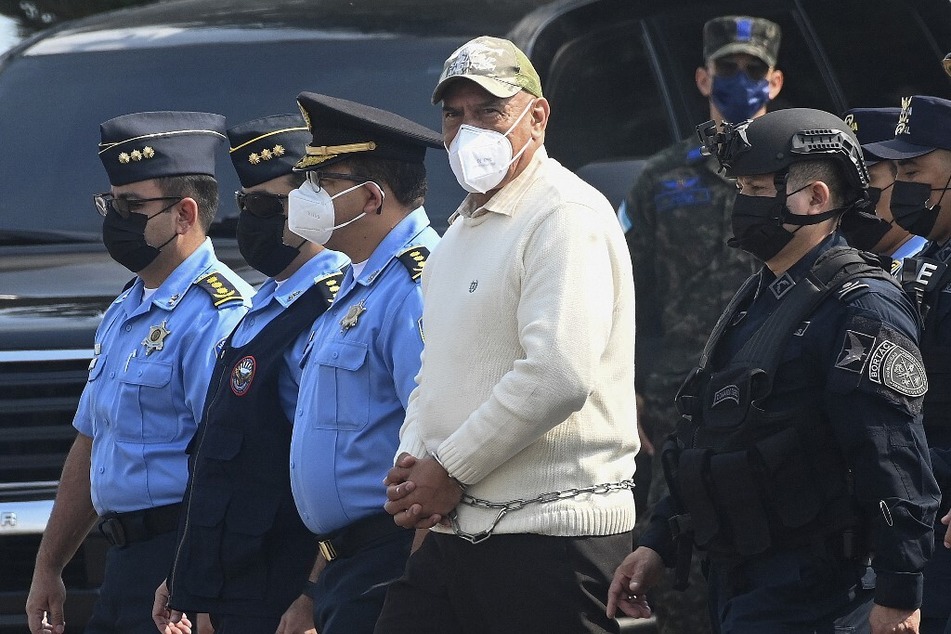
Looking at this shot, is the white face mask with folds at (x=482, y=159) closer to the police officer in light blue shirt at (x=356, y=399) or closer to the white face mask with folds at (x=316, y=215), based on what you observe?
the police officer in light blue shirt at (x=356, y=399)

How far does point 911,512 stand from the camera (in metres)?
3.58

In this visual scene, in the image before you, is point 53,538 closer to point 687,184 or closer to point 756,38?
point 687,184

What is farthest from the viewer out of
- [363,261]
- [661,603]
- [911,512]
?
[661,603]

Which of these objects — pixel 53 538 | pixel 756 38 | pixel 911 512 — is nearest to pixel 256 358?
pixel 53 538

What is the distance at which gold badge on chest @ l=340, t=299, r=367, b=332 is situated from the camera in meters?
4.41

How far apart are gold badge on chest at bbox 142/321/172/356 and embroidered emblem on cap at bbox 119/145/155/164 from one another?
573 mm

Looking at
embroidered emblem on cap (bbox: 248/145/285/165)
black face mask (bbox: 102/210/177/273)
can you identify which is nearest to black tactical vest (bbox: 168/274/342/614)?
embroidered emblem on cap (bbox: 248/145/285/165)

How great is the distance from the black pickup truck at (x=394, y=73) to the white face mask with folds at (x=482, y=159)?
2.01m

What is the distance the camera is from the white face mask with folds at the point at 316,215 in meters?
4.58

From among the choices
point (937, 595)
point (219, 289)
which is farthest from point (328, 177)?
point (937, 595)

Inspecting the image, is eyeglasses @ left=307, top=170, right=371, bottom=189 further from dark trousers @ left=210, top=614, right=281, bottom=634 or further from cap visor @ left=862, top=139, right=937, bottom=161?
cap visor @ left=862, top=139, right=937, bottom=161

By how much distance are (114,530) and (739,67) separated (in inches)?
103

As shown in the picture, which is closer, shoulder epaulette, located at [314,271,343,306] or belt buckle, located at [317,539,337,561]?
belt buckle, located at [317,539,337,561]

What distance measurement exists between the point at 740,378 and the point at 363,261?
1.23 m
